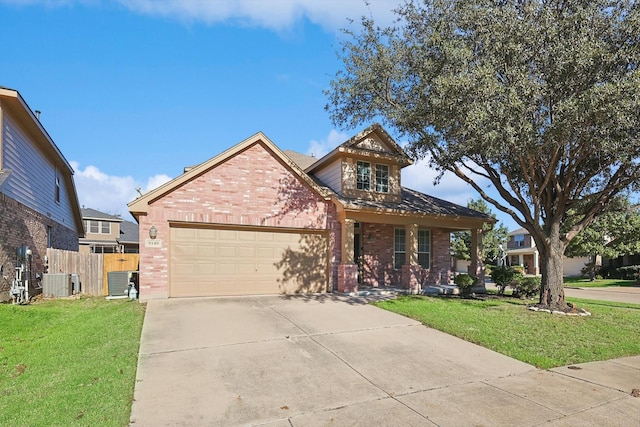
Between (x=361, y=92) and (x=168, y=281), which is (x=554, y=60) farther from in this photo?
(x=168, y=281)

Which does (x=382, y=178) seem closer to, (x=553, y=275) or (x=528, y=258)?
(x=553, y=275)

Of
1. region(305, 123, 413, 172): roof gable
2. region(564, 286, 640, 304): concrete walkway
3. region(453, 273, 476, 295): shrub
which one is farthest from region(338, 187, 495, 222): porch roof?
region(564, 286, 640, 304): concrete walkway

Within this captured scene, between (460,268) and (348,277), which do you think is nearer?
(348,277)

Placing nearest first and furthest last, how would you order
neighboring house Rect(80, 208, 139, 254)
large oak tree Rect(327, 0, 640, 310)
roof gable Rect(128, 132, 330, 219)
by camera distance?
1. large oak tree Rect(327, 0, 640, 310)
2. roof gable Rect(128, 132, 330, 219)
3. neighboring house Rect(80, 208, 139, 254)

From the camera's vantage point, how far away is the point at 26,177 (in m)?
12.4

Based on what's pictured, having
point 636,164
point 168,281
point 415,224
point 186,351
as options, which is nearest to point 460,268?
point 415,224

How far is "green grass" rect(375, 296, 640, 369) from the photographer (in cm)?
671

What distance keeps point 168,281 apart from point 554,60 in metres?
11.8

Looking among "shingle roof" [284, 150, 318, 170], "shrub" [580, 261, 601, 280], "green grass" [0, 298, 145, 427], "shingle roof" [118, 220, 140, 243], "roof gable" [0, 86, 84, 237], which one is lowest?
"shrub" [580, 261, 601, 280]

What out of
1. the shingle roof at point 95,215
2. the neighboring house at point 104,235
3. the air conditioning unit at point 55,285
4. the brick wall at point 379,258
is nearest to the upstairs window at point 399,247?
the brick wall at point 379,258

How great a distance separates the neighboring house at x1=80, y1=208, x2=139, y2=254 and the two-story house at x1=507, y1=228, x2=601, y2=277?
36.4m

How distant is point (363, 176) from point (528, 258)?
38.6 m

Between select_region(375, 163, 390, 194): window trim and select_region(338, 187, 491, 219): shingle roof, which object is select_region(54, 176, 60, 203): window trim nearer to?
select_region(338, 187, 491, 219): shingle roof

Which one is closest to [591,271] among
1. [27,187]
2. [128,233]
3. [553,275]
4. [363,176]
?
[553,275]
